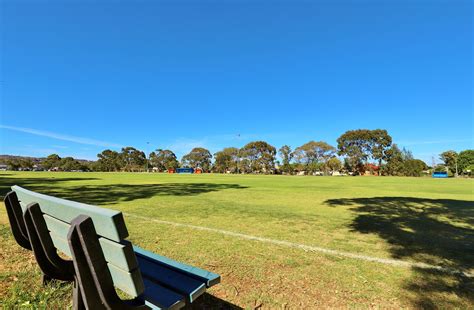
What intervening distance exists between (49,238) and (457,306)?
406 cm

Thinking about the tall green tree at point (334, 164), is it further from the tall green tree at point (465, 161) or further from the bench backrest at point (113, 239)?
the bench backrest at point (113, 239)

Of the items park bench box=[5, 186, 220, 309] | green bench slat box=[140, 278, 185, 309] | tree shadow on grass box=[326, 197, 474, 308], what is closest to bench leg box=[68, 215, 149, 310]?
park bench box=[5, 186, 220, 309]

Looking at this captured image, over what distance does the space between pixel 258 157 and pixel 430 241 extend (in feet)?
291

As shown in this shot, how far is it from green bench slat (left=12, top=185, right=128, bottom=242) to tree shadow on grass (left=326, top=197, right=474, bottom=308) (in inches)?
128

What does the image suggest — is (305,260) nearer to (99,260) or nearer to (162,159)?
(99,260)

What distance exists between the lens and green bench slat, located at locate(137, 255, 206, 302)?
1964 millimetres

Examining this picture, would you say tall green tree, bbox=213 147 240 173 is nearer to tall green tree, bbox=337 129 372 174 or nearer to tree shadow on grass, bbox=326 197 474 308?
tall green tree, bbox=337 129 372 174

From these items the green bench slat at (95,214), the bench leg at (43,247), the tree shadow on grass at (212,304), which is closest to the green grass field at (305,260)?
the tree shadow on grass at (212,304)

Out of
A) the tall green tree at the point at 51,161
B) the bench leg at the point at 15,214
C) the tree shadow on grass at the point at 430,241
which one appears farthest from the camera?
the tall green tree at the point at 51,161

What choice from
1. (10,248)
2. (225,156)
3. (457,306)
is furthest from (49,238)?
(225,156)

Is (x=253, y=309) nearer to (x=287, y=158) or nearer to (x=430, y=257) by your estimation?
(x=430, y=257)

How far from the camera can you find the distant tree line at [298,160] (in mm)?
72688

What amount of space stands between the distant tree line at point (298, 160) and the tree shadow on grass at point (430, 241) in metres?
70.3

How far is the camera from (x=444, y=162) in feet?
270
